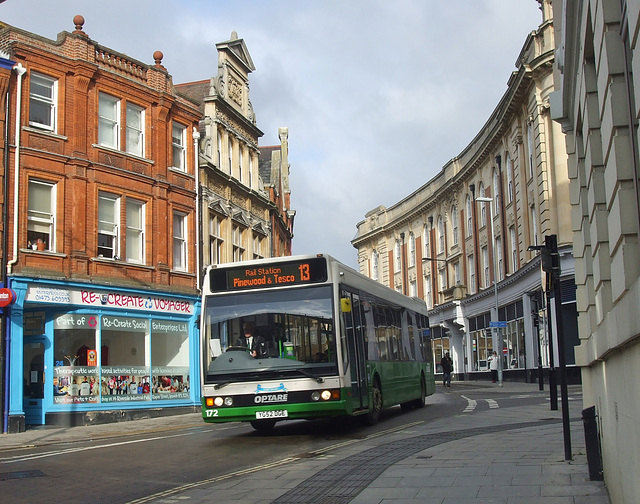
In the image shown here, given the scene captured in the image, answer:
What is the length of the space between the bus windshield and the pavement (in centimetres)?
164

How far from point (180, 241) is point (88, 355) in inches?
270

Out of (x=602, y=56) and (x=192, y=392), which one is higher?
(x=602, y=56)

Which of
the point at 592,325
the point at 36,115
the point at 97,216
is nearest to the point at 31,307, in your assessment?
the point at 97,216

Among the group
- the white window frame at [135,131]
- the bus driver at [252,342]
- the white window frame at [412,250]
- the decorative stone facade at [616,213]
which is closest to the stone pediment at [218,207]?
the white window frame at [135,131]

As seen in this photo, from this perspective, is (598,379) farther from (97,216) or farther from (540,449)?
(97,216)

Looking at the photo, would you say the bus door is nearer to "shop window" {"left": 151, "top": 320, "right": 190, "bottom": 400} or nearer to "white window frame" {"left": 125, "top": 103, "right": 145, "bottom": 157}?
"shop window" {"left": 151, "top": 320, "right": 190, "bottom": 400}

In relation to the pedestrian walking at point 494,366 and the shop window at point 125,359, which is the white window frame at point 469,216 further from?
the shop window at point 125,359

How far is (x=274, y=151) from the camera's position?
52.3 meters

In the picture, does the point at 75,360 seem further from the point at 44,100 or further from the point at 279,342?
the point at 279,342

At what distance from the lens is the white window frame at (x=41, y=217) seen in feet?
75.0

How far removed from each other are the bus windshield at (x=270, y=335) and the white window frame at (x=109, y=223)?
12.0m

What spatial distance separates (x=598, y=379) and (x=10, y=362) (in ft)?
54.7

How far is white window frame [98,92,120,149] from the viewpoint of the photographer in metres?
25.9

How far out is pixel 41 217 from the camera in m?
23.2
